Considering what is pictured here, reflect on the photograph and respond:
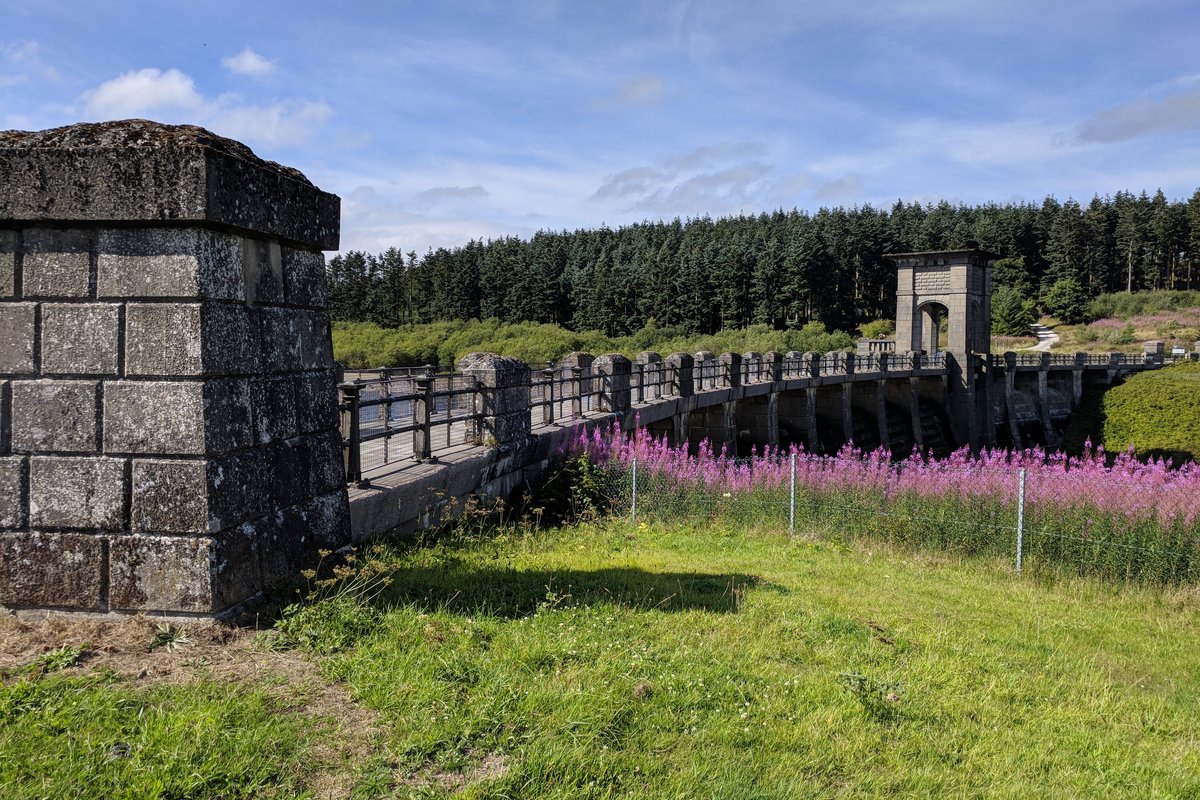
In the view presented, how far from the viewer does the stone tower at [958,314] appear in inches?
1737

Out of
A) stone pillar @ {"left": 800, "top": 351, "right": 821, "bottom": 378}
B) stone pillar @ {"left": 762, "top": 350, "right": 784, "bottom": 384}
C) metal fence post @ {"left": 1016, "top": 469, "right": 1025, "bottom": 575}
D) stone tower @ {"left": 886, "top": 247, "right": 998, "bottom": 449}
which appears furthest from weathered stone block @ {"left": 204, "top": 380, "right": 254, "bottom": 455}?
stone tower @ {"left": 886, "top": 247, "right": 998, "bottom": 449}

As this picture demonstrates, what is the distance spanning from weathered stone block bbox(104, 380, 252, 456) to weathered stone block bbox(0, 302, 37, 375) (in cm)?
42

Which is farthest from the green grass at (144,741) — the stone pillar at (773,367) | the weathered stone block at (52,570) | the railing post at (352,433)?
the stone pillar at (773,367)

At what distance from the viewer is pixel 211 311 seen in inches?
152

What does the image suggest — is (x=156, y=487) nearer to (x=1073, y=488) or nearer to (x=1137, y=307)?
(x=1073, y=488)

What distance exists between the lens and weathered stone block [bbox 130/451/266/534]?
12.5 ft

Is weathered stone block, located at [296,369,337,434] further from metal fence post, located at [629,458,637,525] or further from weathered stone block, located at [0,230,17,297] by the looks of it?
metal fence post, located at [629,458,637,525]

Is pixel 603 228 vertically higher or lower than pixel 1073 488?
higher

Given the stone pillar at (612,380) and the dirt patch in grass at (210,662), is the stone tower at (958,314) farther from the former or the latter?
the dirt patch in grass at (210,662)

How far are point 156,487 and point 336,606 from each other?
1029 mm

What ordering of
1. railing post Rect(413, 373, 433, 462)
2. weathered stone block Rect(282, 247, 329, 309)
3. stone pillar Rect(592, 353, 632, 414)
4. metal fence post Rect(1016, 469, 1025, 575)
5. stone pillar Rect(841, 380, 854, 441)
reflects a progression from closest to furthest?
1. weathered stone block Rect(282, 247, 329, 309)
2. railing post Rect(413, 373, 433, 462)
3. metal fence post Rect(1016, 469, 1025, 575)
4. stone pillar Rect(592, 353, 632, 414)
5. stone pillar Rect(841, 380, 854, 441)

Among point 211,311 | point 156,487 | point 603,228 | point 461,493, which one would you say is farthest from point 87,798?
point 603,228

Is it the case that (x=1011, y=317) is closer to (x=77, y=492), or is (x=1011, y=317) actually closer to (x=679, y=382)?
(x=679, y=382)

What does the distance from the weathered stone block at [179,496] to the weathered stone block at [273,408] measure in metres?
0.36
